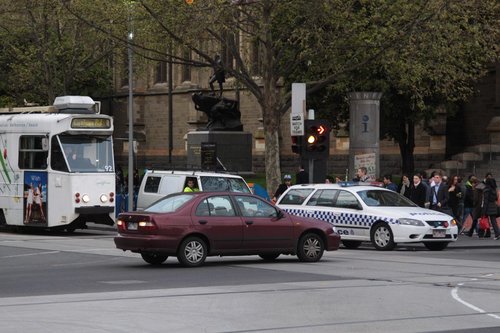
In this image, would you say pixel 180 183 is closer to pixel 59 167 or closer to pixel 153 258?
pixel 59 167

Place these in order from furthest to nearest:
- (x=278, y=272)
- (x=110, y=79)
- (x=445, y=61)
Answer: (x=110, y=79) < (x=445, y=61) < (x=278, y=272)

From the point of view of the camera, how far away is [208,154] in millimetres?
37969

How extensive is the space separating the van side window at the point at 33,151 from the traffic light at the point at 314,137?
7053 mm

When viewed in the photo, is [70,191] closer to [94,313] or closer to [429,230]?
[429,230]

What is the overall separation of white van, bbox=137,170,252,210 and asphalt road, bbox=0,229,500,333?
589cm

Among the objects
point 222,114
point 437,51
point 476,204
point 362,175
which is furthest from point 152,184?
point 222,114

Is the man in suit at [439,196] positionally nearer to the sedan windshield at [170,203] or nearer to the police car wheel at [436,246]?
the police car wheel at [436,246]

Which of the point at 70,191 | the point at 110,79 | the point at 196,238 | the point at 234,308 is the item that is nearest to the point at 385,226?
the point at 196,238

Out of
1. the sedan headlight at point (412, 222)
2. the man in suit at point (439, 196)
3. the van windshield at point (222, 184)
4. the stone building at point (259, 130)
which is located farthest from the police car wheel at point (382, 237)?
the stone building at point (259, 130)

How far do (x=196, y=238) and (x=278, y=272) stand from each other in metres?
1.66

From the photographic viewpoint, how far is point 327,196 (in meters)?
26.4

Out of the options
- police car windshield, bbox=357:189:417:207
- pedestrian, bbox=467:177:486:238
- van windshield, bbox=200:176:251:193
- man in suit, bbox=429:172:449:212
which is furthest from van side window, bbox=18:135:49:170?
pedestrian, bbox=467:177:486:238

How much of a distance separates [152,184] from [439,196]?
24.9 feet

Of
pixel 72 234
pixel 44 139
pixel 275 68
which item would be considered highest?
pixel 275 68
